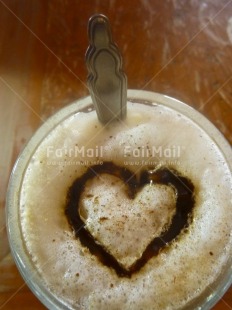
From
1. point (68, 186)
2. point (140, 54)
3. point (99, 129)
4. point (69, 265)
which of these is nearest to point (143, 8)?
point (140, 54)

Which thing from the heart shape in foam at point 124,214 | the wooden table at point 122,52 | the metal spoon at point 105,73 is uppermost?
the wooden table at point 122,52

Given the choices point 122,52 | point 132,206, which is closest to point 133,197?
point 132,206

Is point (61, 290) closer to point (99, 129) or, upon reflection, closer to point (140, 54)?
point (99, 129)

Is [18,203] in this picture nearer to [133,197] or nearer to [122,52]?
[133,197]

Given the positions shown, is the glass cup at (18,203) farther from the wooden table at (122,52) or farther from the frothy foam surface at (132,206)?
the wooden table at (122,52)

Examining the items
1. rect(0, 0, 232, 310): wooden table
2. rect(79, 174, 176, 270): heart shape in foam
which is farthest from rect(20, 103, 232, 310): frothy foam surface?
rect(0, 0, 232, 310): wooden table

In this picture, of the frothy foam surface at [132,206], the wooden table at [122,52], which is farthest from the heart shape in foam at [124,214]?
the wooden table at [122,52]
